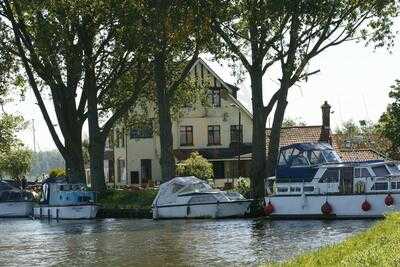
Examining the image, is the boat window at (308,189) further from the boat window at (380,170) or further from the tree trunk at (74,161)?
the tree trunk at (74,161)

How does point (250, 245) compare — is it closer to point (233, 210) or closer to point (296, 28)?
point (233, 210)

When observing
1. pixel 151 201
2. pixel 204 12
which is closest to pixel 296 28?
pixel 204 12

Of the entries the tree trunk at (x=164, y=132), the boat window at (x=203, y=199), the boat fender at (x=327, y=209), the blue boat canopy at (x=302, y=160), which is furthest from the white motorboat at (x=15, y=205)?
the boat fender at (x=327, y=209)

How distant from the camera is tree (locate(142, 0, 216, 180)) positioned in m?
41.6

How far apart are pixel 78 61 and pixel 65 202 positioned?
32.2 ft

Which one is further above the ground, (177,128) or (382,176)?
(177,128)

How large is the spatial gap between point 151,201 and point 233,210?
7916mm

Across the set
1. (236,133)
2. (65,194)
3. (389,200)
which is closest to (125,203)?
(65,194)

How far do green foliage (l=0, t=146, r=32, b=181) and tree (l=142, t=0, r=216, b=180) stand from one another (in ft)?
173

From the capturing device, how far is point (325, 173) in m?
39.5

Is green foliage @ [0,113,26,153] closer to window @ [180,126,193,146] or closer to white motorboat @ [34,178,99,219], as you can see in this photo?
window @ [180,126,193,146]

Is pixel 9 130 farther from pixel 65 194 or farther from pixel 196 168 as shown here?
pixel 65 194

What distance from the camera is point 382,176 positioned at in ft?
125

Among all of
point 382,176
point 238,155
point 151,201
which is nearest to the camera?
point 382,176
